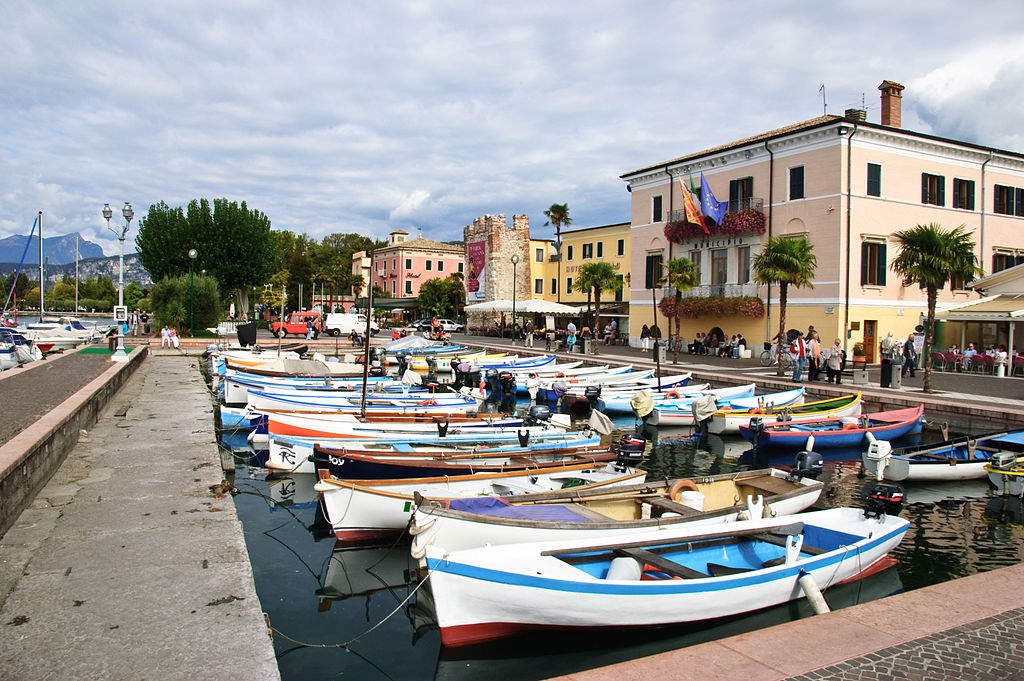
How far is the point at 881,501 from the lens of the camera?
30.3 ft

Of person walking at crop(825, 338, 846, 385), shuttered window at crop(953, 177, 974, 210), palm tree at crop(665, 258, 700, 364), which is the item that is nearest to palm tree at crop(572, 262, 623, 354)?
palm tree at crop(665, 258, 700, 364)

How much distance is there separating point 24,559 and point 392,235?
101634 mm

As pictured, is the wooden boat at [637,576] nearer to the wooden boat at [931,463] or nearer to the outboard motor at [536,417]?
the wooden boat at [931,463]

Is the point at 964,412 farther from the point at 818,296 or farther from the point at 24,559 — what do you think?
the point at 24,559

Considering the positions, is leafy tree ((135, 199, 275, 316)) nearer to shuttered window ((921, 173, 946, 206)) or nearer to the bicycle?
the bicycle

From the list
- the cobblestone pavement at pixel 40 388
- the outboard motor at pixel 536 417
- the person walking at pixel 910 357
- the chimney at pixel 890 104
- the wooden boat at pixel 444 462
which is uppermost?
the chimney at pixel 890 104

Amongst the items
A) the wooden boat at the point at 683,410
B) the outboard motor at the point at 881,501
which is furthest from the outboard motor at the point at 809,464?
the wooden boat at the point at 683,410

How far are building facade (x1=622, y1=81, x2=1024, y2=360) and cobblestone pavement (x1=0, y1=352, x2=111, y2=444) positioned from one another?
22644 millimetres

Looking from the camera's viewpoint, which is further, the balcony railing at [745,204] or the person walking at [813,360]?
the balcony railing at [745,204]

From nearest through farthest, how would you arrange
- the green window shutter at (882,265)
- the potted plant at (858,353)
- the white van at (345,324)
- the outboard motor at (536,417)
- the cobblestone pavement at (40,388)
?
the cobblestone pavement at (40,388) → the outboard motor at (536,417) → the potted plant at (858,353) → the green window shutter at (882,265) → the white van at (345,324)

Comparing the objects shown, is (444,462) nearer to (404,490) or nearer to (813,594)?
(404,490)

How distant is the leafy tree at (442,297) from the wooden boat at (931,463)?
57.9m

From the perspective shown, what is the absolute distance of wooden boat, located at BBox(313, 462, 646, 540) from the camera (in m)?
9.87

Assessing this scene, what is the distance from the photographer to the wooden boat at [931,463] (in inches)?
568
